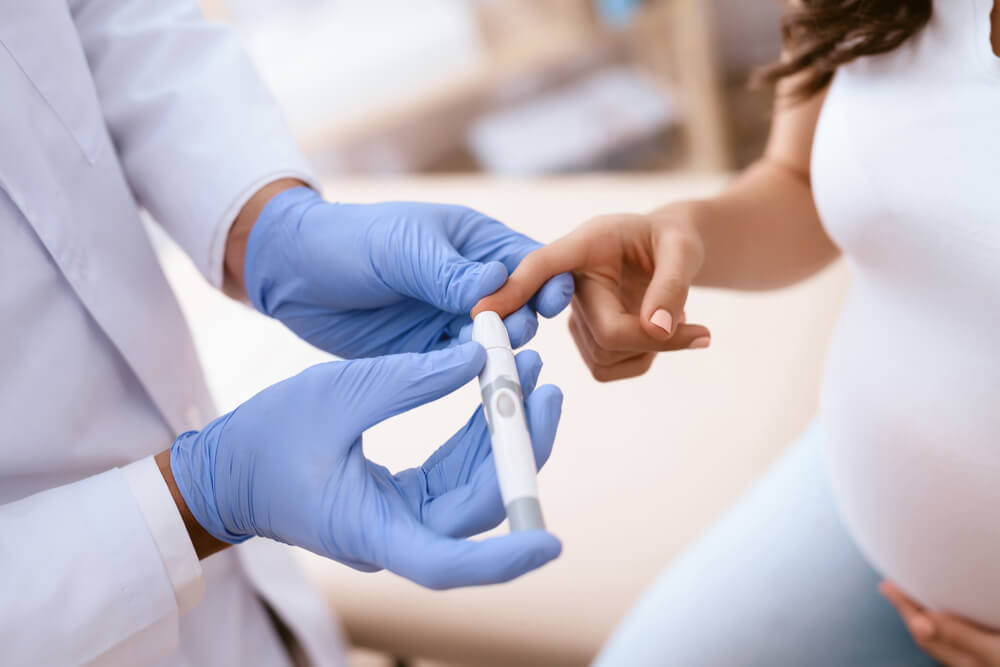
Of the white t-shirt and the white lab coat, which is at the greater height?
the white lab coat

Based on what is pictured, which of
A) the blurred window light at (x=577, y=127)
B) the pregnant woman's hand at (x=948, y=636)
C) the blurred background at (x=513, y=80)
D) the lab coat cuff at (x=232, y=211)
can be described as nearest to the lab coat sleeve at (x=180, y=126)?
the lab coat cuff at (x=232, y=211)

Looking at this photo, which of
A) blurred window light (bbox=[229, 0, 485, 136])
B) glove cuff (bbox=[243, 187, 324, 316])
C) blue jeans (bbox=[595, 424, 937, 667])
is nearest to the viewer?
glove cuff (bbox=[243, 187, 324, 316])

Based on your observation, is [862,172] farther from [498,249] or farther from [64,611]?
[64,611]

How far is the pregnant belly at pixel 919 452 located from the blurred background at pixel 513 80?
5.05 ft

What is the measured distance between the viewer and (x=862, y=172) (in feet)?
1.94

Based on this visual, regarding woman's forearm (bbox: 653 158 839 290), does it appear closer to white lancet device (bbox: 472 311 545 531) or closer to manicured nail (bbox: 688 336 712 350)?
manicured nail (bbox: 688 336 712 350)

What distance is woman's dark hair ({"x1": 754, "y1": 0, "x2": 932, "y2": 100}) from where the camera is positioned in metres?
0.58

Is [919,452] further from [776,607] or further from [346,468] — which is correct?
[346,468]

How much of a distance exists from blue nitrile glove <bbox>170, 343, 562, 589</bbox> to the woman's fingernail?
1.32 ft

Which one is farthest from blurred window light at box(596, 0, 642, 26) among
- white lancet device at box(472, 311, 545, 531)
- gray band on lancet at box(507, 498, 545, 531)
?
gray band on lancet at box(507, 498, 545, 531)

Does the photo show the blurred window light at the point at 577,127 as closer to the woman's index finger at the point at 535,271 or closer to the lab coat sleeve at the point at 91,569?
the woman's index finger at the point at 535,271

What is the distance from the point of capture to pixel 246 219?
677 mm

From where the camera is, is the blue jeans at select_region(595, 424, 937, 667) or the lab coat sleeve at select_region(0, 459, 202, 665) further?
the blue jeans at select_region(595, 424, 937, 667)

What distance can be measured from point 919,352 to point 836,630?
30 cm
